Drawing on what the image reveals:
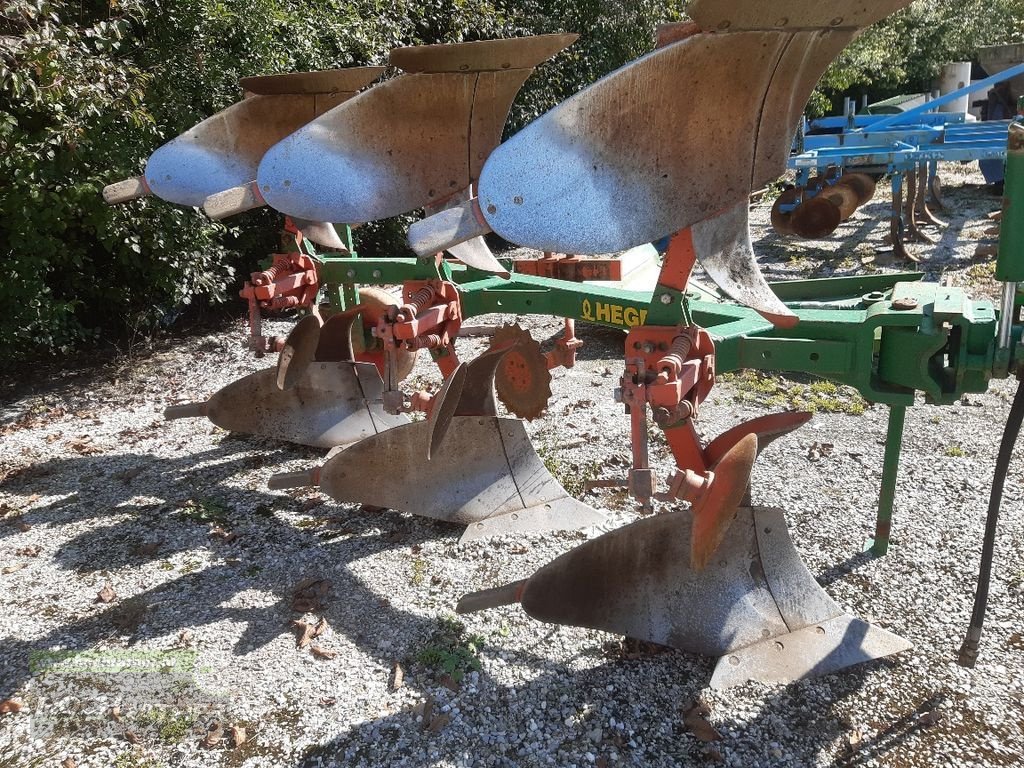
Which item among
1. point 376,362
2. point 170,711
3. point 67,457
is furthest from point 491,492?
point 67,457

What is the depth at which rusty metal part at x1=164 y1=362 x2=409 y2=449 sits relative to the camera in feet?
14.2

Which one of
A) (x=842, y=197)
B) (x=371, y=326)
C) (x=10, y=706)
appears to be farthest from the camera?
(x=842, y=197)

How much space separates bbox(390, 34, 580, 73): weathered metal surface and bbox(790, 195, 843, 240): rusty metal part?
6.13m

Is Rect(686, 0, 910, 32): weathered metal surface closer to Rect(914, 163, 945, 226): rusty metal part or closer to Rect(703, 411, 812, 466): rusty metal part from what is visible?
Rect(703, 411, 812, 466): rusty metal part

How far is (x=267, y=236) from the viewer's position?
284 inches

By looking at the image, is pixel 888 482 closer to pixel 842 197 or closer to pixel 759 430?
pixel 759 430

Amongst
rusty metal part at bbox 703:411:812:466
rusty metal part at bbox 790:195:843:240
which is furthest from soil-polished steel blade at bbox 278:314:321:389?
rusty metal part at bbox 790:195:843:240

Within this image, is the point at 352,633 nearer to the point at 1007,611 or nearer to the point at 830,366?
the point at 830,366

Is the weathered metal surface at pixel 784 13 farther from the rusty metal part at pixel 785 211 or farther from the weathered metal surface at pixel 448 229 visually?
the rusty metal part at pixel 785 211

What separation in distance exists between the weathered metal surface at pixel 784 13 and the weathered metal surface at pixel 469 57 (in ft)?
3.33

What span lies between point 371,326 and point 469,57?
6.05 ft

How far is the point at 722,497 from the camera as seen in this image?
2.21 metres

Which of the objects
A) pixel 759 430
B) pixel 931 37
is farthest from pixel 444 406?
pixel 931 37

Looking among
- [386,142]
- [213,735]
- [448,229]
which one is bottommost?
[213,735]
